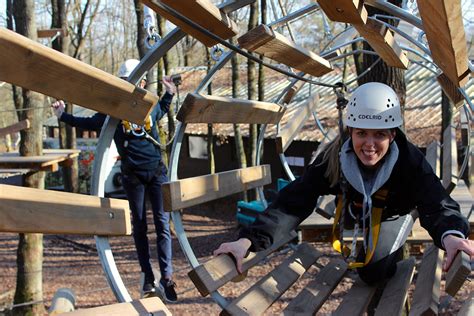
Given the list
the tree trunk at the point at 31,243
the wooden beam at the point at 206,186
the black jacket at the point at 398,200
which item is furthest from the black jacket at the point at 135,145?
the tree trunk at the point at 31,243

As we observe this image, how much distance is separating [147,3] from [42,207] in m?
0.85

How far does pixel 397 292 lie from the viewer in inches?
121

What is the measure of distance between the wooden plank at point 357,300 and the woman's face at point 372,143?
76 centimetres

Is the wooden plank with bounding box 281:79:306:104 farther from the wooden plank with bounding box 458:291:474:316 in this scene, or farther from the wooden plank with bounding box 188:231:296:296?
the wooden plank with bounding box 458:291:474:316

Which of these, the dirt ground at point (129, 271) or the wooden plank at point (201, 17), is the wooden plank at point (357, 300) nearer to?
the wooden plank at point (201, 17)

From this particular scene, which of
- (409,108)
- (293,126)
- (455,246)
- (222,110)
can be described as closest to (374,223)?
(455,246)

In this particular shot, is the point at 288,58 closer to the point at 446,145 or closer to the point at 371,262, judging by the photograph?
the point at 371,262

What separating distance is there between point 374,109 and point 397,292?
0.98m

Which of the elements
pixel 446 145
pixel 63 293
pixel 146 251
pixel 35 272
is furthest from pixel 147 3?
pixel 35 272

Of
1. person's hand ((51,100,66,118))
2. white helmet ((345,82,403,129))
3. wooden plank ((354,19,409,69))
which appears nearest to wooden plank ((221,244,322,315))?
white helmet ((345,82,403,129))

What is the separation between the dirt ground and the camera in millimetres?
7184

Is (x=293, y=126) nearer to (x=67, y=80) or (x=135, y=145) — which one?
(x=135, y=145)

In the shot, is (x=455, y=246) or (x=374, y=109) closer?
(x=455, y=246)

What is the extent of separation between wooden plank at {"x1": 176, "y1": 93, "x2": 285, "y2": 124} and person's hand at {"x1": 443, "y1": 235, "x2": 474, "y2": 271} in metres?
1.29
